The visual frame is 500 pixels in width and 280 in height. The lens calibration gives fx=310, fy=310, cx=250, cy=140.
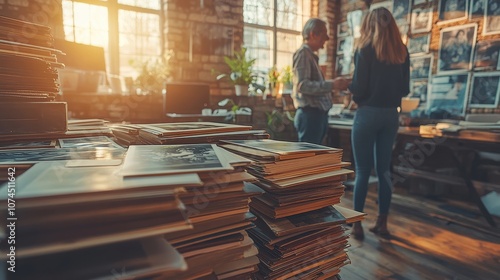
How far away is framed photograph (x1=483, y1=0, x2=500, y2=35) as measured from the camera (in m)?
3.83

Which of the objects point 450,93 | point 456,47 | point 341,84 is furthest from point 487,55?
point 341,84

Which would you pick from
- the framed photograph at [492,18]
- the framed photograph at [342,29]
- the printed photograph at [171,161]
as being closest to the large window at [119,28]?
the framed photograph at [342,29]

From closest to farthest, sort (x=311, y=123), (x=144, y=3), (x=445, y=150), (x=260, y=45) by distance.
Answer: (x=311, y=123)
(x=445, y=150)
(x=144, y=3)
(x=260, y=45)

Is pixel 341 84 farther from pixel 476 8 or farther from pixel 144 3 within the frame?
pixel 144 3

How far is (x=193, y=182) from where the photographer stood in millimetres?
439

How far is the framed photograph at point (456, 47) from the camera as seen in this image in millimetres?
4098

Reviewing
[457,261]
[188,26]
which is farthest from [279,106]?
[457,261]

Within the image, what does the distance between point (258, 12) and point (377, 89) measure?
415 cm

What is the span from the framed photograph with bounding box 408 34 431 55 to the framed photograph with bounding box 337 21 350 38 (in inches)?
47.3

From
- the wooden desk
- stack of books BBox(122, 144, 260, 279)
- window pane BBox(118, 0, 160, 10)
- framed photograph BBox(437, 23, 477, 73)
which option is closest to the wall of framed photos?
framed photograph BBox(437, 23, 477, 73)

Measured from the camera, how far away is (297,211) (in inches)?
29.4

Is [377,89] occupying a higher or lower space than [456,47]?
lower

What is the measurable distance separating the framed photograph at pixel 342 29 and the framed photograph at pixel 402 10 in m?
0.88

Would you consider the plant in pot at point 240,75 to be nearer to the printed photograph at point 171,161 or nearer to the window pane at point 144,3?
the window pane at point 144,3
